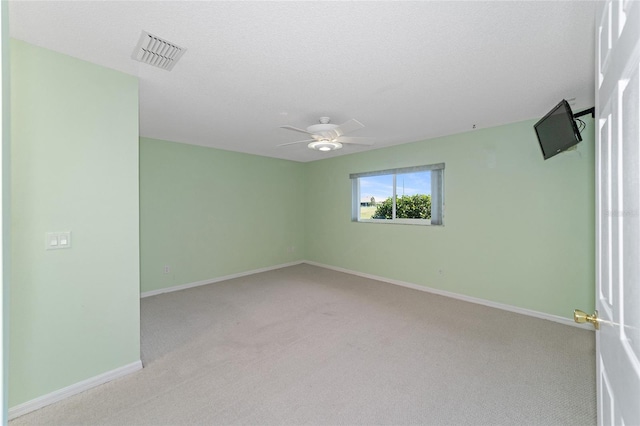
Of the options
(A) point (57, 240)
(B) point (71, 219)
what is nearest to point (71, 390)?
(A) point (57, 240)

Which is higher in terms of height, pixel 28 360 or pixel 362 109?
pixel 362 109

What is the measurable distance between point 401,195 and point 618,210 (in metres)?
3.95

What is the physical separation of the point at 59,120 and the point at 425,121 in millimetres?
3411

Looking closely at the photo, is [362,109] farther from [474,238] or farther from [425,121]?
[474,238]

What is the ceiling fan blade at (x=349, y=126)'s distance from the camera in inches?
98.0

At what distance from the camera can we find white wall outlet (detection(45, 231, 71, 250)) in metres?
1.81

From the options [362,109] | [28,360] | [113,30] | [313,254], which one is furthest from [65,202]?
[313,254]

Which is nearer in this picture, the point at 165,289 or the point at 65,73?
the point at 65,73

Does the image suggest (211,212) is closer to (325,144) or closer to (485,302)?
(325,144)

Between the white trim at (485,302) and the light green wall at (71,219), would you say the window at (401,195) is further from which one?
the light green wall at (71,219)

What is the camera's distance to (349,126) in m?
2.61

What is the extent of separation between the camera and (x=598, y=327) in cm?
97

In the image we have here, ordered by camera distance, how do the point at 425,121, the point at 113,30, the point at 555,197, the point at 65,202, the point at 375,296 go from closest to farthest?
the point at 113,30 < the point at 65,202 < the point at 555,197 < the point at 425,121 < the point at 375,296

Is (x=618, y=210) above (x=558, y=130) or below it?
below
